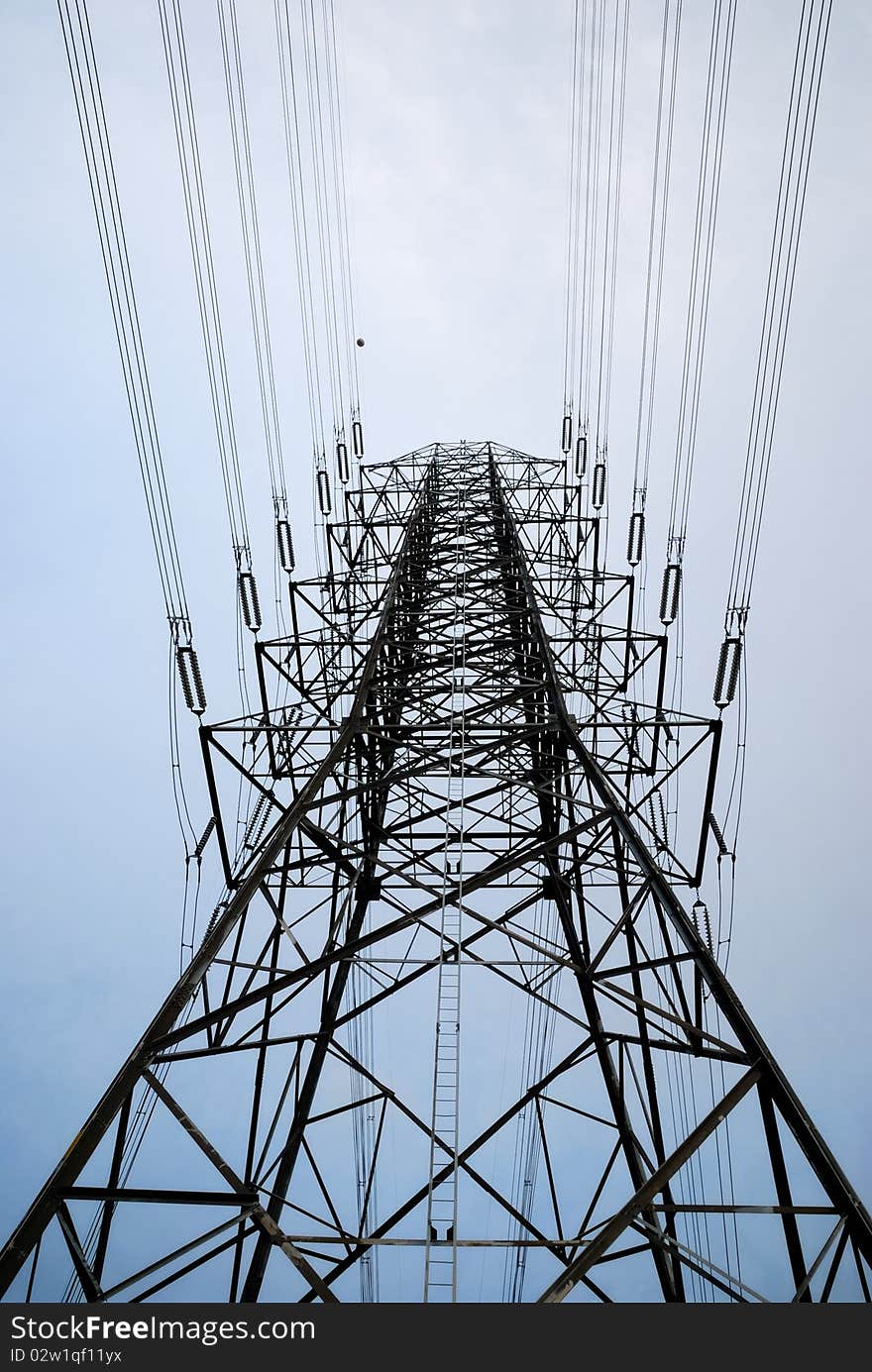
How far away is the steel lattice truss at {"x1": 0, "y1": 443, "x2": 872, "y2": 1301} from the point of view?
6.83 metres

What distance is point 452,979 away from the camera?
43219mm

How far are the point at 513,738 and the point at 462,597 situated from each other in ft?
14.3

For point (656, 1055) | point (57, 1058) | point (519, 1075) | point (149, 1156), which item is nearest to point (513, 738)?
point (656, 1055)

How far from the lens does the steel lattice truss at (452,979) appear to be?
683 centimetres

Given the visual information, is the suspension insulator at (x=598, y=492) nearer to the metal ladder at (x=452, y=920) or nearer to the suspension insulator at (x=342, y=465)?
the metal ladder at (x=452, y=920)

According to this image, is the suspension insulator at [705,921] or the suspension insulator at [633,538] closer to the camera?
the suspension insulator at [705,921]

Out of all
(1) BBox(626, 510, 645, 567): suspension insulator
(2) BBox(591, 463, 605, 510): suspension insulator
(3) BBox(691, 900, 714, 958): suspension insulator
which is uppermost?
(2) BBox(591, 463, 605, 510): suspension insulator

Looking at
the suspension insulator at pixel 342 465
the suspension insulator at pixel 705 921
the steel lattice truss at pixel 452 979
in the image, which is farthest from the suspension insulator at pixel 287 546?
the suspension insulator at pixel 705 921

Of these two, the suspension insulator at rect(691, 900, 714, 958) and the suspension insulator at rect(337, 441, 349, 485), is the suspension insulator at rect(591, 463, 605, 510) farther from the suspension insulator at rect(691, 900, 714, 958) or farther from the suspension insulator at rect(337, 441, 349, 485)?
the suspension insulator at rect(691, 900, 714, 958)

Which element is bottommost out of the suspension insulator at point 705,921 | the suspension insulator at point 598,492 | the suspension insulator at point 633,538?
the suspension insulator at point 705,921

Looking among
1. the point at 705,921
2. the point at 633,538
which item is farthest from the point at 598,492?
the point at 705,921

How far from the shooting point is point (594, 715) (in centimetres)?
1416

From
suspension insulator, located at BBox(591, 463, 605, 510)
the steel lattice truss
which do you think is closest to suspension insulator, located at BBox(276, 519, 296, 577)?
the steel lattice truss
